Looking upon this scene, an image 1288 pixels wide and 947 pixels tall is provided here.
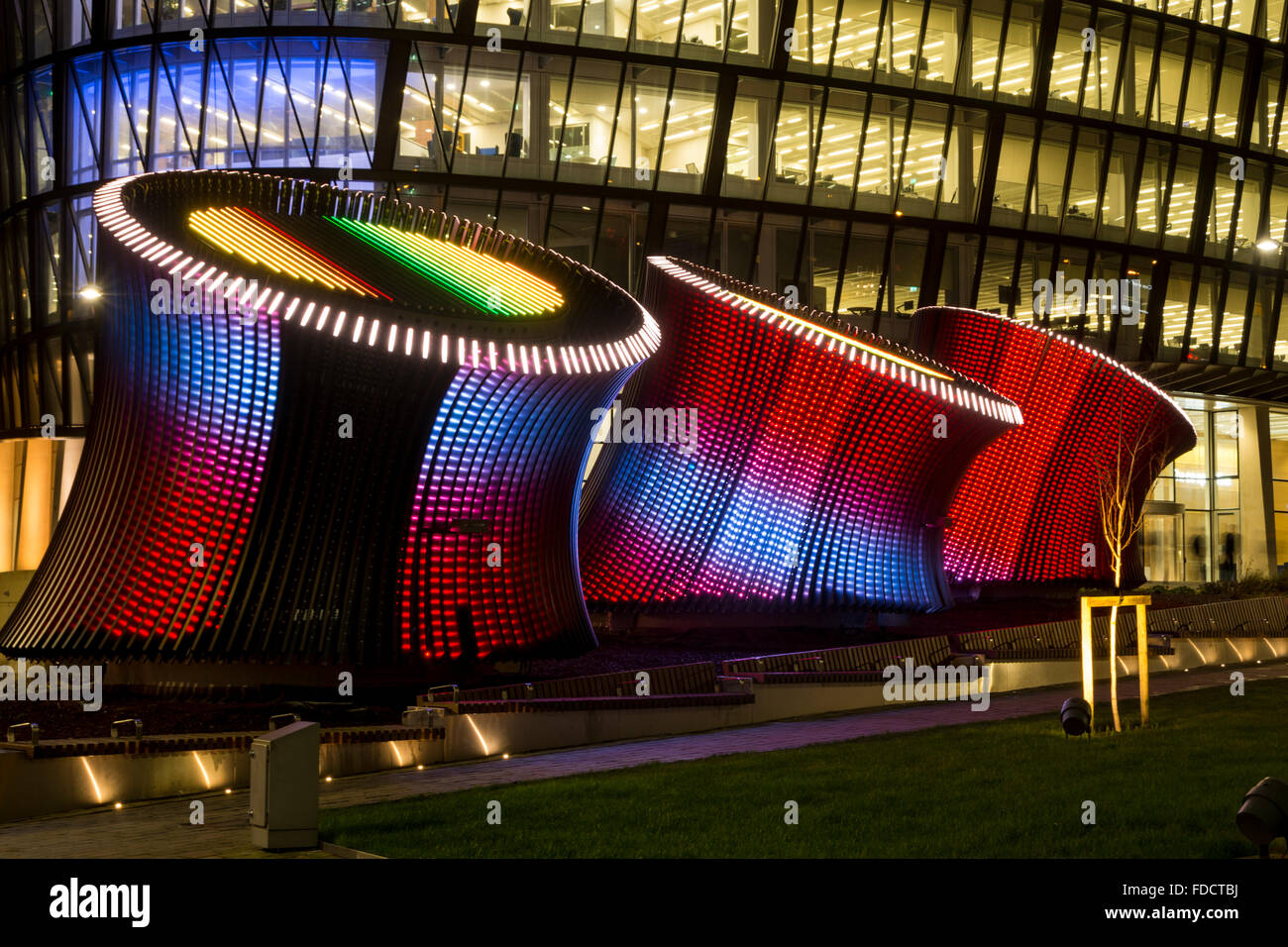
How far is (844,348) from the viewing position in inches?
844

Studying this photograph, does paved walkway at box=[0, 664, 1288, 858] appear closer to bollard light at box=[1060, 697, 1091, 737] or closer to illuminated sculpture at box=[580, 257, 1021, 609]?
bollard light at box=[1060, 697, 1091, 737]

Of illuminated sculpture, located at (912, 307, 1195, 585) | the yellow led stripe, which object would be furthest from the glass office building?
the yellow led stripe

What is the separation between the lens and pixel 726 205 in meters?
35.0

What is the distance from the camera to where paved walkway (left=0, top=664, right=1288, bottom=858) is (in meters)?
8.55

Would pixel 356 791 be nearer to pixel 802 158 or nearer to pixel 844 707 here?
pixel 844 707

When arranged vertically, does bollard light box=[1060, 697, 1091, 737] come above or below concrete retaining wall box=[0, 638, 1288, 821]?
above

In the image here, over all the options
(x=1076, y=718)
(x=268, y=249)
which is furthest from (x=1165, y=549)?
(x=268, y=249)

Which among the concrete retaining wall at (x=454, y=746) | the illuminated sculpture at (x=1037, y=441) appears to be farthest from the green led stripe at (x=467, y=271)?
the illuminated sculpture at (x=1037, y=441)

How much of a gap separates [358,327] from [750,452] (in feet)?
30.7

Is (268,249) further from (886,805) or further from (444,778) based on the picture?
(886,805)

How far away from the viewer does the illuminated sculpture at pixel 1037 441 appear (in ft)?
89.9

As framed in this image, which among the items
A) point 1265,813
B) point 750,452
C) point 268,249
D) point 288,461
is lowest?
point 1265,813

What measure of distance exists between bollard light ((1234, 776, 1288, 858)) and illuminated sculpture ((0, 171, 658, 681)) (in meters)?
8.80
